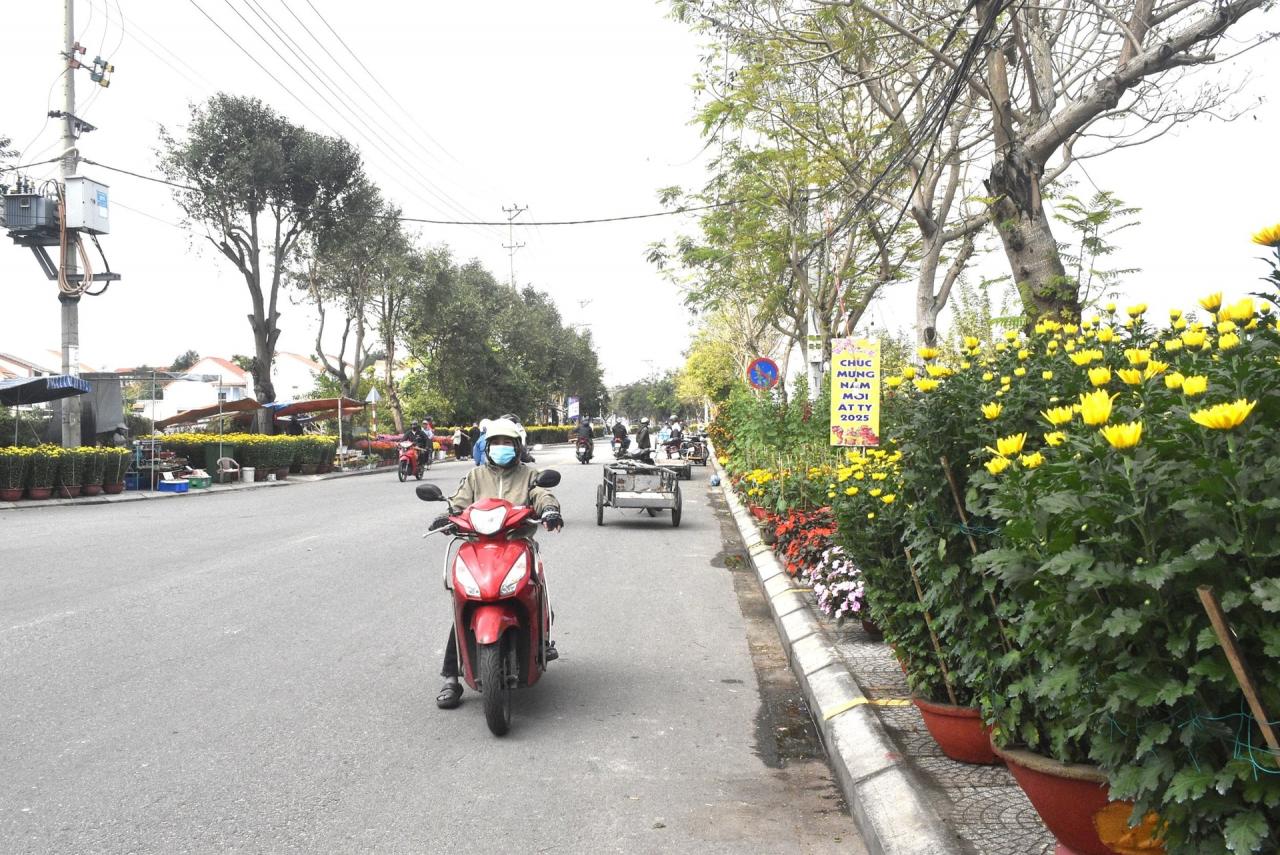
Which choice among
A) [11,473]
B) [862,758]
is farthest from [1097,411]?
[11,473]

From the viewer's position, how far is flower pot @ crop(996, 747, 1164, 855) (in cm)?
275

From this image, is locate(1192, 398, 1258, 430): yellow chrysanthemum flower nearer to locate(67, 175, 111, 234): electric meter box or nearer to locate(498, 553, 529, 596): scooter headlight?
locate(498, 553, 529, 596): scooter headlight

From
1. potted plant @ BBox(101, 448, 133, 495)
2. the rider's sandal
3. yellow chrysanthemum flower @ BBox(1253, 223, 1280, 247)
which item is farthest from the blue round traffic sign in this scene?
yellow chrysanthemum flower @ BBox(1253, 223, 1280, 247)

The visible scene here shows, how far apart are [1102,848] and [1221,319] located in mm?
1583

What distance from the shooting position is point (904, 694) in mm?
5301

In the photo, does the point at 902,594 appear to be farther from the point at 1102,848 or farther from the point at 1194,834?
the point at 1194,834

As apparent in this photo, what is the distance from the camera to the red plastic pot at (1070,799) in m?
2.78

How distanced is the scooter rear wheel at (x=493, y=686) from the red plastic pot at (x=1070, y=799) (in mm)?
2748

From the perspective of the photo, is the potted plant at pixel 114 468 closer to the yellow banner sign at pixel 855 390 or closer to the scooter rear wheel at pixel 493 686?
the yellow banner sign at pixel 855 390

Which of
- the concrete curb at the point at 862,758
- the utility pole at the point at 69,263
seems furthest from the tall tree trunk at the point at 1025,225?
the utility pole at the point at 69,263

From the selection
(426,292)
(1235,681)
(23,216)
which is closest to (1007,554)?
(1235,681)

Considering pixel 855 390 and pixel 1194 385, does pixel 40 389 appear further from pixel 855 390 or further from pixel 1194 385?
pixel 1194 385

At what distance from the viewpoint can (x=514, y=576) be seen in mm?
5223

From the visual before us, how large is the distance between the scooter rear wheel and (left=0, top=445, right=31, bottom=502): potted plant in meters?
17.9
